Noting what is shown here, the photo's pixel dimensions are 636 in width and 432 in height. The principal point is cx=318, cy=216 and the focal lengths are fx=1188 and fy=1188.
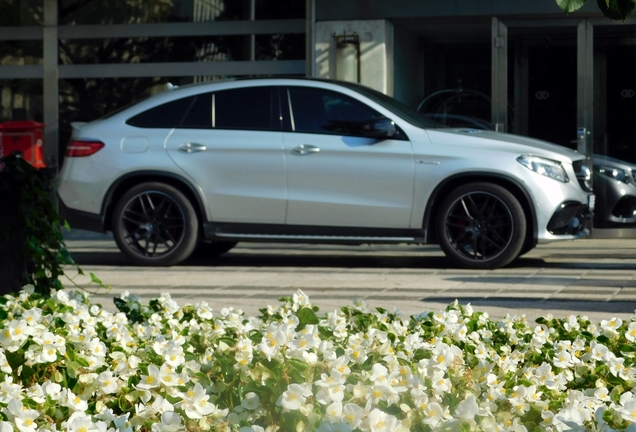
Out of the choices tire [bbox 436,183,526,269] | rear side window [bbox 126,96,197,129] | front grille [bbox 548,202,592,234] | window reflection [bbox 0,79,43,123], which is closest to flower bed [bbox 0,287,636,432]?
Answer: tire [bbox 436,183,526,269]

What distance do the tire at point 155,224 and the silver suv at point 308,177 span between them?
0.01 m

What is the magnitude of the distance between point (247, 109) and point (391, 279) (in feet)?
7.57

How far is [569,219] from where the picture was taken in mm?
9914

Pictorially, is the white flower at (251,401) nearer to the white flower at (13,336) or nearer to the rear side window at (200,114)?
the white flower at (13,336)

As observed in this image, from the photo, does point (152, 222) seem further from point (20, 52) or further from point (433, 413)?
point (433, 413)

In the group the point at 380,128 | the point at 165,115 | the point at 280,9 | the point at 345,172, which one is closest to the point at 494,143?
the point at 380,128

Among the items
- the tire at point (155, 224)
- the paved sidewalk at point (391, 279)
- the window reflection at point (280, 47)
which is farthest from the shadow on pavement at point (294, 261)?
the window reflection at point (280, 47)

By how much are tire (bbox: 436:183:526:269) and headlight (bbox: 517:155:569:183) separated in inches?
11.8

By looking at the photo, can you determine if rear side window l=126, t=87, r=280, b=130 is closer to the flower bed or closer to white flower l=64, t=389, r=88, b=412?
the flower bed

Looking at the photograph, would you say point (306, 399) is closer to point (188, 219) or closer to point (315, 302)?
point (315, 302)

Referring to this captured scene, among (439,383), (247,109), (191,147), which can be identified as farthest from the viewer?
(247,109)

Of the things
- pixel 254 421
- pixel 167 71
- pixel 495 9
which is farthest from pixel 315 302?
pixel 167 71

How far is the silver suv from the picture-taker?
9852 millimetres

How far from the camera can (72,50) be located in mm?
15883
